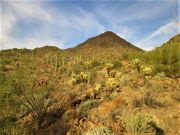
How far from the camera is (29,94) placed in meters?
8.58

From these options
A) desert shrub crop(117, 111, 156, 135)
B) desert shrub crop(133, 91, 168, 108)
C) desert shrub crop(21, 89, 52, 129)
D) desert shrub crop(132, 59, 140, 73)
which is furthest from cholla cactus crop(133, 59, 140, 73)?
desert shrub crop(117, 111, 156, 135)

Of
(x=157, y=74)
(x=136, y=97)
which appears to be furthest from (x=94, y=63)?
(x=136, y=97)

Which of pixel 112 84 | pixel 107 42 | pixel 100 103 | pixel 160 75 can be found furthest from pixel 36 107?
pixel 107 42

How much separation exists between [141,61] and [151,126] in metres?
6.18

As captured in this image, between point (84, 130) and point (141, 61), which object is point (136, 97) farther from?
point (141, 61)

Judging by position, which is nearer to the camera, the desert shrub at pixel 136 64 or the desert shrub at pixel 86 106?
the desert shrub at pixel 86 106

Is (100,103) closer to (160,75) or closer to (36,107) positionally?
(36,107)

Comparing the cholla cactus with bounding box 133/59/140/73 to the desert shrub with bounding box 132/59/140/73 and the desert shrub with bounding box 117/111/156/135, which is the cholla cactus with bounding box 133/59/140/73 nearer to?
Result: the desert shrub with bounding box 132/59/140/73

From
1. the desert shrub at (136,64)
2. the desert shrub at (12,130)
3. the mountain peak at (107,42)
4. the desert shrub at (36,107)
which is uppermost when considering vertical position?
the mountain peak at (107,42)

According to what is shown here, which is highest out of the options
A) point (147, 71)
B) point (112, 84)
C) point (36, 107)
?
point (147, 71)

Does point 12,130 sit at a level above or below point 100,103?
below

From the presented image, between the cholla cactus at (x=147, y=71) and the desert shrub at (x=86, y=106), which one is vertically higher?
the cholla cactus at (x=147, y=71)

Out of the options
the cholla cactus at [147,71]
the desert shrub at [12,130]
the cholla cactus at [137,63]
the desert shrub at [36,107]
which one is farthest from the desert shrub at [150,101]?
the cholla cactus at [137,63]

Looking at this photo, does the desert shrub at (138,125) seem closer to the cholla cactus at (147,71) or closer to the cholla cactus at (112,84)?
the cholla cactus at (112,84)
